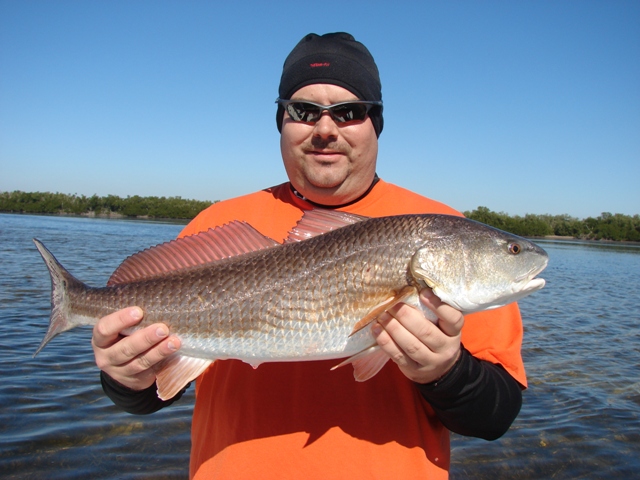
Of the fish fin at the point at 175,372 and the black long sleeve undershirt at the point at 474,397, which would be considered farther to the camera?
the fish fin at the point at 175,372

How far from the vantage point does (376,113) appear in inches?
149

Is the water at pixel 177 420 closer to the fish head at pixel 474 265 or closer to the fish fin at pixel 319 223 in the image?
the fish fin at pixel 319 223

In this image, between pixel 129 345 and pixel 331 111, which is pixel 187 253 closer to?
pixel 129 345

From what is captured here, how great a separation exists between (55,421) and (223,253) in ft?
18.8

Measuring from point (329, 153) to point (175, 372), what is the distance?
175 cm

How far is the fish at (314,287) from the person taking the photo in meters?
2.75

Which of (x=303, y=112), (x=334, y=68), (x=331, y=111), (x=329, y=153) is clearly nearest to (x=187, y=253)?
(x=329, y=153)

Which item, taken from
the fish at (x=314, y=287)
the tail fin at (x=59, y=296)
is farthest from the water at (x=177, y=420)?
the fish at (x=314, y=287)

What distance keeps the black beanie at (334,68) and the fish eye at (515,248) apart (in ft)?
4.59

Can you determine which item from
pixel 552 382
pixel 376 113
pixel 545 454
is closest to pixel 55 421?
pixel 376 113

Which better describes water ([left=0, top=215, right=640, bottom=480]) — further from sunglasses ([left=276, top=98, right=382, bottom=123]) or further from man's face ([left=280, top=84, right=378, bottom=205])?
sunglasses ([left=276, top=98, right=382, bottom=123])

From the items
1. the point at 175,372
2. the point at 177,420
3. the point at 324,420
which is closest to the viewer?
the point at 324,420

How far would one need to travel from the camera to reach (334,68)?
363 centimetres

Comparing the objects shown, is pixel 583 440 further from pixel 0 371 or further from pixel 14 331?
pixel 14 331
